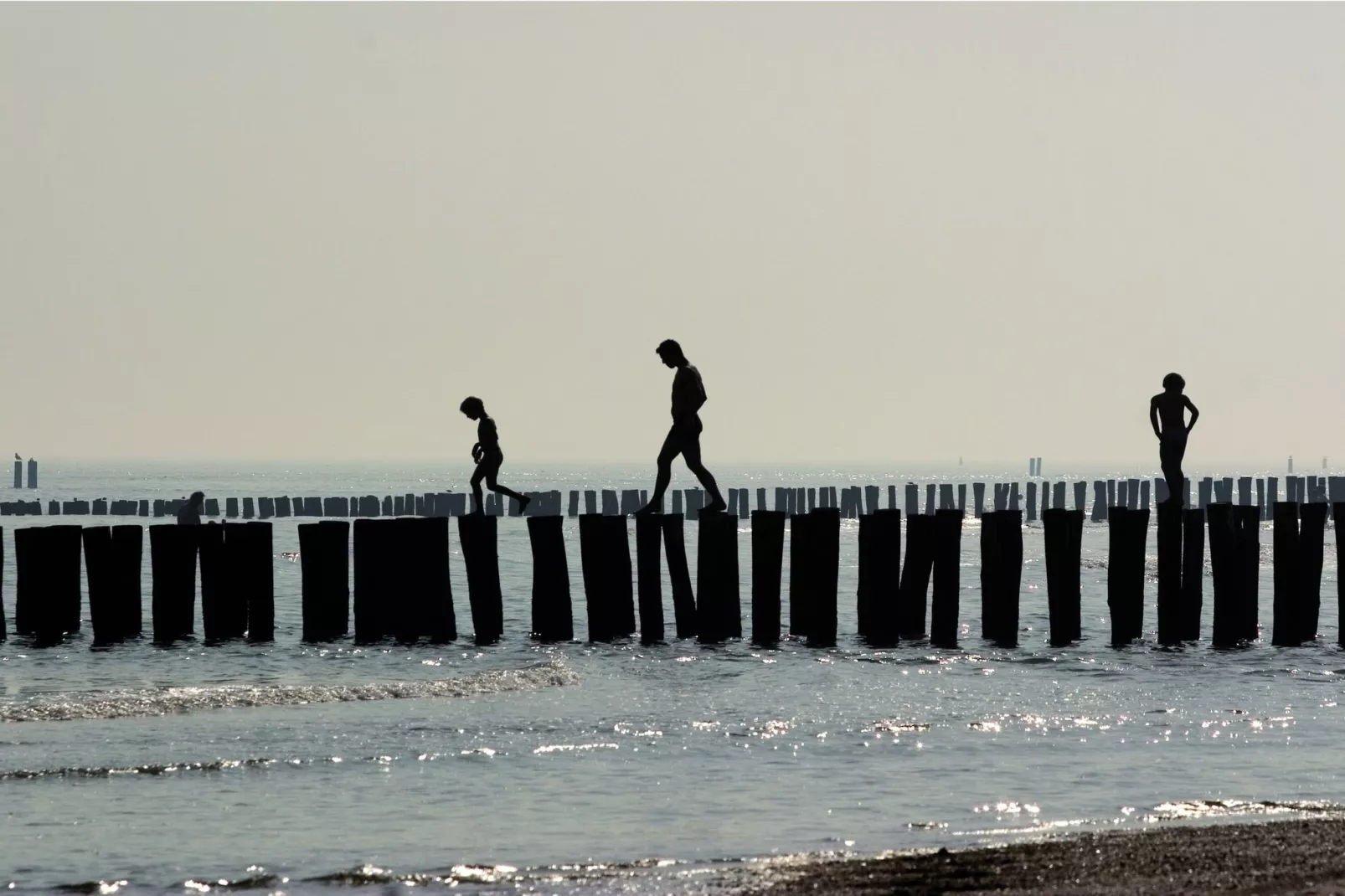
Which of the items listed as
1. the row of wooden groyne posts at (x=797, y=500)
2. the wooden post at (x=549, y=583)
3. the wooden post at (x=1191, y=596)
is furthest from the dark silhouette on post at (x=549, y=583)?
the row of wooden groyne posts at (x=797, y=500)

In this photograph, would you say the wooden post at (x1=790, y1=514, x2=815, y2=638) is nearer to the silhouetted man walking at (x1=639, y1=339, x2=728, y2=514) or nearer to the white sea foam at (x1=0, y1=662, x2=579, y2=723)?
the silhouetted man walking at (x1=639, y1=339, x2=728, y2=514)

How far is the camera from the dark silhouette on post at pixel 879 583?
1734 centimetres

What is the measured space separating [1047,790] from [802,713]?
3.44 m

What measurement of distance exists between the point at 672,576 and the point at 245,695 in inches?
170

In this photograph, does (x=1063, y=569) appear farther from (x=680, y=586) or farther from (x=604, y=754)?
(x=604, y=754)

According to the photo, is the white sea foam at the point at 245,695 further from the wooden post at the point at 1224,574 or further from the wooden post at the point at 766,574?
the wooden post at the point at 1224,574

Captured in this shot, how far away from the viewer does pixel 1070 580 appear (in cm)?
1786

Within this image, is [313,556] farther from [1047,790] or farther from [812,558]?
[1047,790]

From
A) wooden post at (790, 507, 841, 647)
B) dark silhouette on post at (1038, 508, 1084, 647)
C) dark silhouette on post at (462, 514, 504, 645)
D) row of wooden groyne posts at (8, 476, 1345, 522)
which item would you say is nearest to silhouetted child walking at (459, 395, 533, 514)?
dark silhouette on post at (462, 514, 504, 645)

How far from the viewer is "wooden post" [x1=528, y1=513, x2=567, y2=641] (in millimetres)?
17453

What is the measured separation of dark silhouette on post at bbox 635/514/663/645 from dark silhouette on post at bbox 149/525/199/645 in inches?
157

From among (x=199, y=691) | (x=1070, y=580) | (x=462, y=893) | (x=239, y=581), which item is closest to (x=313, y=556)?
(x=239, y=581)

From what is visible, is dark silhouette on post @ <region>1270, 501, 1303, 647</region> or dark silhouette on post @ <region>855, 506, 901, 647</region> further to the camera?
dark silhouette on post @ <region>1270, 501, 1303, 647</region>

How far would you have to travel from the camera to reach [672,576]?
57.7 ft
